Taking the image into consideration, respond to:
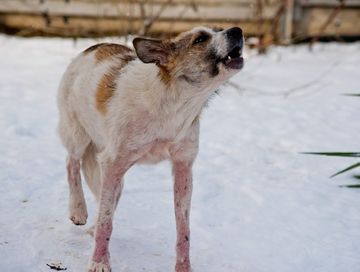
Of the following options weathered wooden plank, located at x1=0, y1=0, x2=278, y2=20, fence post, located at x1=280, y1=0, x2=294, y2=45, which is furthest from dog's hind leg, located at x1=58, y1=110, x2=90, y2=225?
fence post, located at x1=280, y1=0, x2=294, y2=45

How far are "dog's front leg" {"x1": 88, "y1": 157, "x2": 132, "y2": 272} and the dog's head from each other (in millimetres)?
481

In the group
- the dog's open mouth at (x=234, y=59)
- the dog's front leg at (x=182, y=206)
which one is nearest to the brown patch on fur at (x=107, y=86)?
the dog's front leg at (x=182, y=206)

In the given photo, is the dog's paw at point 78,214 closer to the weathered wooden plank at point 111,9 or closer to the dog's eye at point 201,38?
the dog's eye at point 201,38

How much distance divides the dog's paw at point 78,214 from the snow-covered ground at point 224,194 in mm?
42

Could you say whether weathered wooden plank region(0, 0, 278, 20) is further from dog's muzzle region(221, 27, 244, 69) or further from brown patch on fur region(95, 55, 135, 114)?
dog's muzzle region(221, 27, 244, 69)

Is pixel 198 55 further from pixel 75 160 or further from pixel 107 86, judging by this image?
pixel 75 160

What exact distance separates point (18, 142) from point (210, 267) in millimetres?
2521

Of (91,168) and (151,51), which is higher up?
(151,51)

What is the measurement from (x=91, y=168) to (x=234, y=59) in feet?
4.09

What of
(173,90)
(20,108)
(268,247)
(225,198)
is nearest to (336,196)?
(225,198)

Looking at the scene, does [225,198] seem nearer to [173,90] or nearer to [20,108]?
[173,90]

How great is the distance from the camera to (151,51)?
2871 millimetres

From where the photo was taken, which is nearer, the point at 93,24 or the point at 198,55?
the point at 198,55

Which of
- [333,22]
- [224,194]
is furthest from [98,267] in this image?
[333,22]
